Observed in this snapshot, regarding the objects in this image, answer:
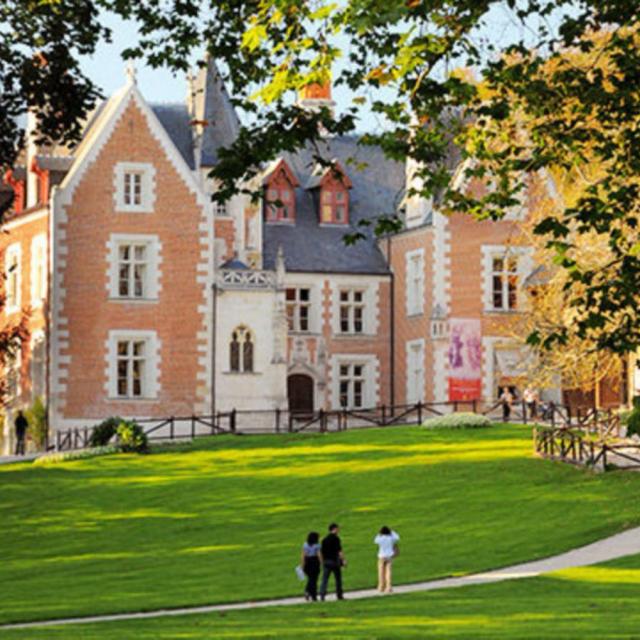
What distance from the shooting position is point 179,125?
217ft

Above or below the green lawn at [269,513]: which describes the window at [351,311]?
above

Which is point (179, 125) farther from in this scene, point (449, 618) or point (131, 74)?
point (449, 618)

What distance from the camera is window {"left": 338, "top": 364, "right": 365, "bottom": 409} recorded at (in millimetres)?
68125

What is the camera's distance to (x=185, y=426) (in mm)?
60406

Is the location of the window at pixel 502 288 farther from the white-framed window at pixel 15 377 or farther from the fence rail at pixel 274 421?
the white-framed window at pixel 15 377

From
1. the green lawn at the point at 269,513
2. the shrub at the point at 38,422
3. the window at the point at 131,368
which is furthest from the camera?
the window at the point at 131,368

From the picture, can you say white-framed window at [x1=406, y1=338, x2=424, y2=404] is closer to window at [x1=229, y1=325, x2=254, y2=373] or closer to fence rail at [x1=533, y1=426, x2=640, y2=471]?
window at [x1=229, y1=325, x2=254, y2=373]

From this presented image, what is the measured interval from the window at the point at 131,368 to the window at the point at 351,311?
9.81 meters

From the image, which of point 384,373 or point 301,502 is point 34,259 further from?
point 301,502

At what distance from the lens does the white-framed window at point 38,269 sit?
6153 cm

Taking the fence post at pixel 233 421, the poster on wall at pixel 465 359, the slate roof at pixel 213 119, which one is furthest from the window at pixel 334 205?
the fence post at pixel 233 421

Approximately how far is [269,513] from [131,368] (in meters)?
21.0

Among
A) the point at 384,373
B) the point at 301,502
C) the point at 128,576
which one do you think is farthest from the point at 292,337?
the point at 128,576

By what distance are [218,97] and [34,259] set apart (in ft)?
30.6
